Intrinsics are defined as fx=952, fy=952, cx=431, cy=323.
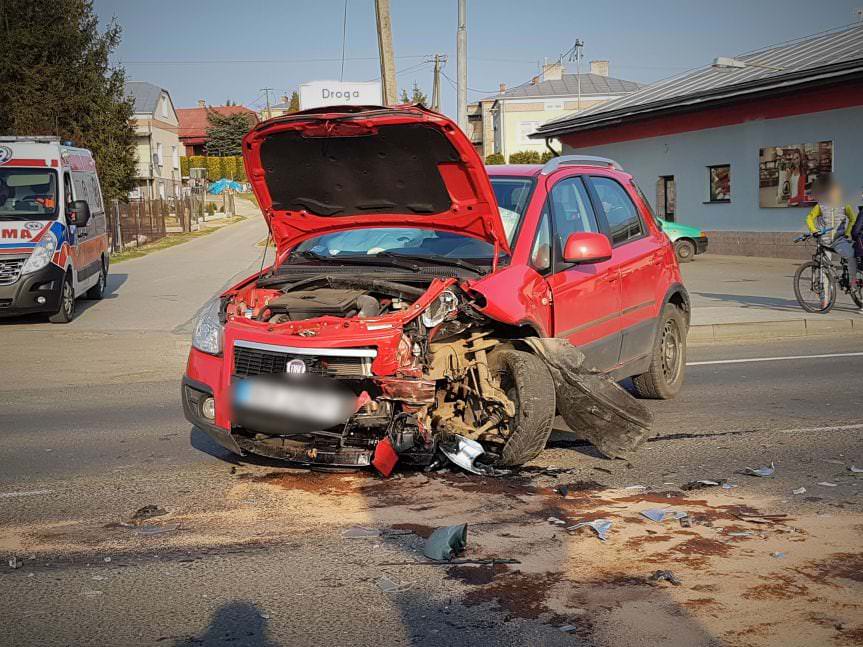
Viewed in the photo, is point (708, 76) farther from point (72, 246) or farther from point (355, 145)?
point (355, 145)

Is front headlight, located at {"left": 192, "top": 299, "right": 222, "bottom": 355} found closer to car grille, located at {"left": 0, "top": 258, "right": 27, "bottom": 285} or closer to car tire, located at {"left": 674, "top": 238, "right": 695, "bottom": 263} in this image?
car grille, located at {"left": 0, "top": 258, "right": 27, "bottom": 285}

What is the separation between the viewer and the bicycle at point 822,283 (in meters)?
13.9

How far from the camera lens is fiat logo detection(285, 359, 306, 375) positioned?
17.4 feet

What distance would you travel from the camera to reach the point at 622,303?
6957 millimetres

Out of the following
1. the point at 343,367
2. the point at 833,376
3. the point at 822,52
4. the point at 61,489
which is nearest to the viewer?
the point at 343,367

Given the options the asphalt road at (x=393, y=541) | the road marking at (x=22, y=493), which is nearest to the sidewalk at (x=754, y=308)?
the asphalt road at (x=393, y=541)

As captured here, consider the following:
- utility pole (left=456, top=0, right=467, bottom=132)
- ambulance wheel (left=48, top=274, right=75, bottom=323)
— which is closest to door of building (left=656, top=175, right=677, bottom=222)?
utility pole (left=456, top=0, right=467, bottom=132)

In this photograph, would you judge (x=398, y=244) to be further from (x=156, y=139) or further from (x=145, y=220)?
(x=156, y=139)

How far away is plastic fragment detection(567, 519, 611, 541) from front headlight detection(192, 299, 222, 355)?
2.40 m

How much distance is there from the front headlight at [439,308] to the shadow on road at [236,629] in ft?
6.83

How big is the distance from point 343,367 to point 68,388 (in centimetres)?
577

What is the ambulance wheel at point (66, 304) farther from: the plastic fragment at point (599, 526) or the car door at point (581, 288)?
the plastic fragment at point (599, 526)

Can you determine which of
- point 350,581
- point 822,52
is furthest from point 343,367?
point 822,52

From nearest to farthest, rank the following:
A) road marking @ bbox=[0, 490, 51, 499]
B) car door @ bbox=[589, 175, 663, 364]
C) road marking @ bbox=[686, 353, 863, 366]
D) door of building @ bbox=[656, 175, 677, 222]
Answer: road marking @ bbox=[0, 490, 51, 499]
car door @ bbox=[589, 175, 663, 364]
road marking @ bbox=[686, 353, 863, 366]
door of building @ bbox=[656, 175, 677, 222]
